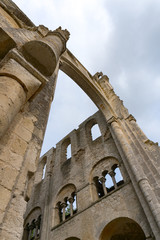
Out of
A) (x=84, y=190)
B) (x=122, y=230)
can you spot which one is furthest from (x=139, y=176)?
(x=84, y=190)

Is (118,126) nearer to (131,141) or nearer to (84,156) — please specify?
(131,141)

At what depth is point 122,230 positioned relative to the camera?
24.2 feet

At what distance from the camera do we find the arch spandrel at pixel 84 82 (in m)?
11.2

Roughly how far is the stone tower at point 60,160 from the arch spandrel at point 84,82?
0.07 m

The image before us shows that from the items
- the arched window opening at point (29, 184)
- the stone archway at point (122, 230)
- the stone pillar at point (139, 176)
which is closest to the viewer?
the arched window opening at point (29, 184)

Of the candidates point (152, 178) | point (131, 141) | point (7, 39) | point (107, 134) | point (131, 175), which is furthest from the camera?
point (107, 134)

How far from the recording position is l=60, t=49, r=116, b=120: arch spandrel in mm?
11180

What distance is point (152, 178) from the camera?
21.2ft

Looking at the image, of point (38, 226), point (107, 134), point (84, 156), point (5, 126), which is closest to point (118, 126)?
point (107, 134)

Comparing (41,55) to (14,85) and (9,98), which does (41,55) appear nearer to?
(14,85)

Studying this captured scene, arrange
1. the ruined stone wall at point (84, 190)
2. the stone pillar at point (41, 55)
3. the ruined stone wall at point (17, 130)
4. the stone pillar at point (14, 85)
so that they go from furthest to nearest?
the ruined stone wall at point (84, 190), the stone pillar at point (41, 55), the stone pillar at point (14, 85), the ruined stone wall at point (17, 130)

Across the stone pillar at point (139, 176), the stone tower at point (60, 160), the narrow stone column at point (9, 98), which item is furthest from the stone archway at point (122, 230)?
the narrow stone column at point (9, 98)

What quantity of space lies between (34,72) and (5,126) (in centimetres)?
117

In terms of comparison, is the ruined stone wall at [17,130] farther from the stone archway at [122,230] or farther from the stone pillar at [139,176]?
the stone archway at [122,230]
